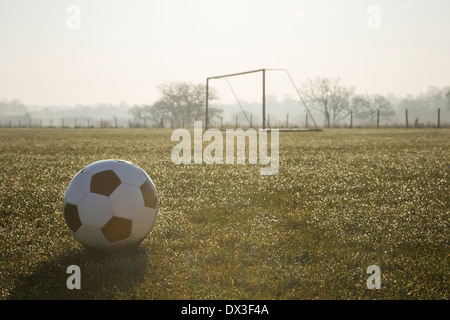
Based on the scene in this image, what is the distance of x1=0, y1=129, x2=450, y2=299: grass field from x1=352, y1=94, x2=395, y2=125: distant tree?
111m

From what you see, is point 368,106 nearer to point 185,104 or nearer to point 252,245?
point 185,104

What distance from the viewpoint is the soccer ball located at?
371 centimetres

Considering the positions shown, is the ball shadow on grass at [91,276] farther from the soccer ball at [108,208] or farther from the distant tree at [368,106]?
the distant tree at [368,106]

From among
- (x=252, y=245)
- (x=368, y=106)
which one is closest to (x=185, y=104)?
(x=368, y=106)

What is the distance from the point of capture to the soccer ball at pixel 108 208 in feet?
12.2

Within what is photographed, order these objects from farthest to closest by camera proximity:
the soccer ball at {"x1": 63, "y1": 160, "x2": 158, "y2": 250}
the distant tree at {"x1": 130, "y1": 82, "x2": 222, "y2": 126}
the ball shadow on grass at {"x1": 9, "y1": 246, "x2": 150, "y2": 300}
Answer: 1. the distant tree at {"x1": 130, "y1": 82, "x2": 222, "y2": 126}
2. the soccer ball at {"x1": 63, "y1": 160, "x2": 158, "y2": 250}
3. the ball shadow on grass at {"x1": 9, "y1": 246, "x2": 150, "y2": 300}

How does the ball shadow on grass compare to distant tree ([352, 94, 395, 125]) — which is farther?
distant tree ([352, 94, 395, 125])

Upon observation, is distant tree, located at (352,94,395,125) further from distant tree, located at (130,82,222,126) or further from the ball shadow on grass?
the ball shadow on grass

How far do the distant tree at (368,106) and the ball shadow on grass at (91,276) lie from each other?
11470 centimetres

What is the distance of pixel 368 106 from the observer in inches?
4464

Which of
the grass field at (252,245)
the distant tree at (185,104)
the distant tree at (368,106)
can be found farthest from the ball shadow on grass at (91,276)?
the distant tree at (368,106)

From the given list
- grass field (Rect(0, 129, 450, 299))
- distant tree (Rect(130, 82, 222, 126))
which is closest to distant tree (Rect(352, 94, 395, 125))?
distant tree (Rect(130, 82, 222, 126))

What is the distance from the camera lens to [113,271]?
135 inches
